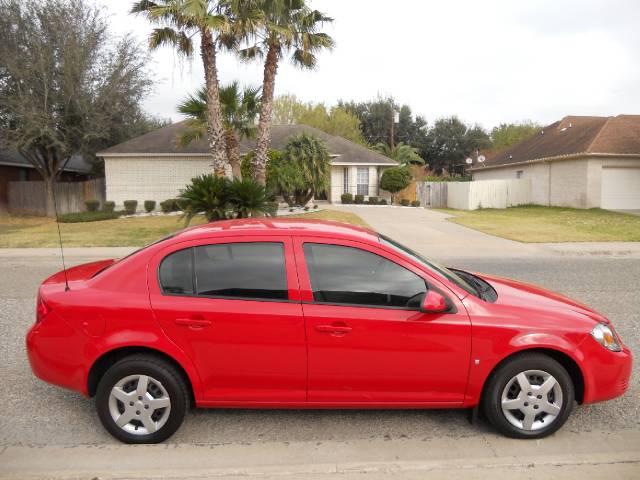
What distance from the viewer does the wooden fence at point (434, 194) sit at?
32625 mm

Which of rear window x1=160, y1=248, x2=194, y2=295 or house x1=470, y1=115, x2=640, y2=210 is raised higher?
house x1=470, y1=115, x2=640, y2=210

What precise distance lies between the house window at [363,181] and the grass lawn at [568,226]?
29.1ft

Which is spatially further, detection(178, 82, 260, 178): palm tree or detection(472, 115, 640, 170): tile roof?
detection(472, 115, 640, 170): tile roof

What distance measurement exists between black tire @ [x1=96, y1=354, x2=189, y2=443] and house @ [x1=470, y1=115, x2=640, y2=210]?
86.3ft

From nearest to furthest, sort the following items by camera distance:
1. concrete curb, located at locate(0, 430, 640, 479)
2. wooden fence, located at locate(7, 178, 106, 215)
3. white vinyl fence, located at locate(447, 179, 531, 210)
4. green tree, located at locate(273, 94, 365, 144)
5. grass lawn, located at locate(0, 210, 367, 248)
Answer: concrete curb, located at locate(0, 430, 640, 479), grass lawn, located at locate(0, 210, 367, 248), wooden fence, located at locate(7, 178, 106, 215), white vinyl fence, located at locate(447, 179, 531, 210), green tree, located at locate(273, 94, 365, 144)

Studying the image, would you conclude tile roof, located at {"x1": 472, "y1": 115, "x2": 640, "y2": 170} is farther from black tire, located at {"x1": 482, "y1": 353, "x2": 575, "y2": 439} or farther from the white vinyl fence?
black tire, located at {"x1": 482, "y1": 353, "x2": 575, "y2": 439}

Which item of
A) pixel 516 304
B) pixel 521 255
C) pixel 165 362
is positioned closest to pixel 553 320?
pixel 516 304

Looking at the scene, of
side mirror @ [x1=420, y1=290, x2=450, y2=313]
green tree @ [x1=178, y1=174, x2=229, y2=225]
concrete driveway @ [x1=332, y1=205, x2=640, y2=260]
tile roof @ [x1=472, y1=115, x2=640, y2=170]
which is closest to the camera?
side mirror @ [x1=420, y1=290, x2=450, y2=313]

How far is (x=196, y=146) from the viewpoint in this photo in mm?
27156

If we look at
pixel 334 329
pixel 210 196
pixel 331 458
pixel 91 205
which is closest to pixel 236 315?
pixel 334 329

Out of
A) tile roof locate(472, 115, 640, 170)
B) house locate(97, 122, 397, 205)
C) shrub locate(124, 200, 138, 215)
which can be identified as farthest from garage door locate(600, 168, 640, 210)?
shrub locate(124, 200, 138, 215)

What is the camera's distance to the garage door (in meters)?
25.7

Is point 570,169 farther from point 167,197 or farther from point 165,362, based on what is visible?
point 165,362

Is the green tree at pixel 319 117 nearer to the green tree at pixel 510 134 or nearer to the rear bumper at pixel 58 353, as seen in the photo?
the green tree at pixel 510 134
